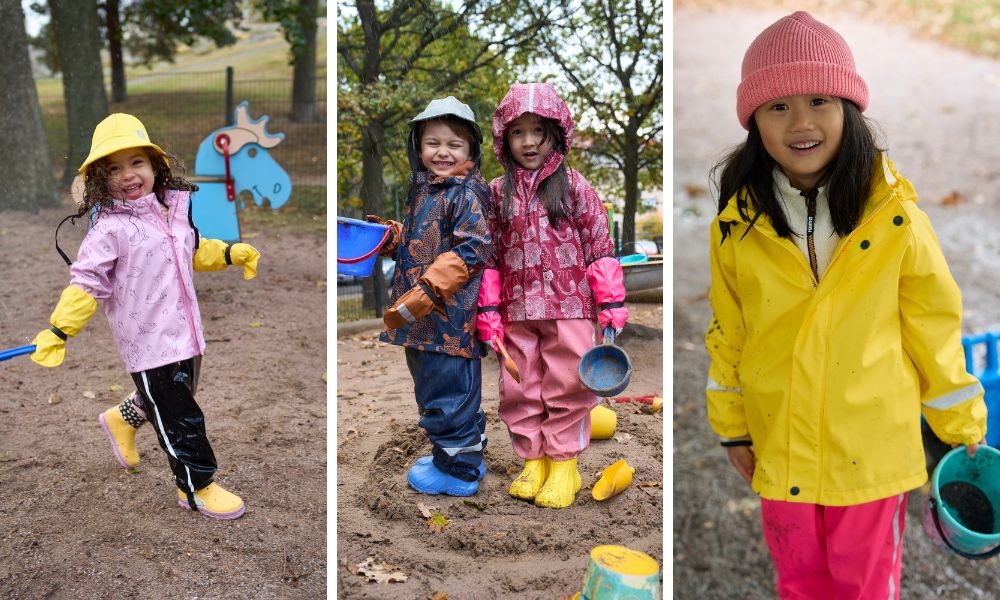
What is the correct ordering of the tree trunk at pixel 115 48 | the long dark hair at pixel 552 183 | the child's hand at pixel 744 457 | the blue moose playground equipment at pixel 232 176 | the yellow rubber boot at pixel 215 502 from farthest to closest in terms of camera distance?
the tree trunk at pixel 115 48
the blue moose playground equipment at pixel 232 176
the yellow rubber boot at pixel 215 502
the long dark hair at pixel 552 183
the child's hand at pixel 744 457

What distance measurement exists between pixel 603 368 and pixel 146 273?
148 cm

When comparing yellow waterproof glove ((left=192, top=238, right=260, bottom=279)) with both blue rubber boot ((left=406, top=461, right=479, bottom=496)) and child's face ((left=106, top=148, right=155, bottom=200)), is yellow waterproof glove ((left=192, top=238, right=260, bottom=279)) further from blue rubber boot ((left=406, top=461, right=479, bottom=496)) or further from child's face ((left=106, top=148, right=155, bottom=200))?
blue rubber boot ((left=406, top=461, right=479, bottom=496))

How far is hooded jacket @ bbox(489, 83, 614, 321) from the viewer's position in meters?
3.01

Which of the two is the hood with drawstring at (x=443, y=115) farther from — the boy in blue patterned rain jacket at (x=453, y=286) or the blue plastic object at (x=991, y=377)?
the blue plastic object at (x=991, y=377)

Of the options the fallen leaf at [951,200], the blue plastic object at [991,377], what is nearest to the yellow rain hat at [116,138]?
the blue plastic object at [991,377]

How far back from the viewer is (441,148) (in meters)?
2.98

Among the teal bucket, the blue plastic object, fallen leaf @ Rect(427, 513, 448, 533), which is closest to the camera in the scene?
the teal bucket

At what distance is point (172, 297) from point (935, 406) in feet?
7.56

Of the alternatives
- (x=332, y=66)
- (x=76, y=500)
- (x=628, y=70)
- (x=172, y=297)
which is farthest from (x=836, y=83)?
(x=76, y=500)

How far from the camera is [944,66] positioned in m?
8.74

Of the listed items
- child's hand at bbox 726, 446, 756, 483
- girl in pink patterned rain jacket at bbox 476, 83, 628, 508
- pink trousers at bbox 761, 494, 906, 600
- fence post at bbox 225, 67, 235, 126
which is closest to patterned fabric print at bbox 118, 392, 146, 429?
girl in pink patterned rain jacket at bbox 476, 83, 628, 508

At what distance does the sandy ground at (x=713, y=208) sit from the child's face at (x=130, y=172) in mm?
1808

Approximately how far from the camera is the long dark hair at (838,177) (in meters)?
2.44

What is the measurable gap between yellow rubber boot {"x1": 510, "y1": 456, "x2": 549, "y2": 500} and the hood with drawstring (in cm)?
98
